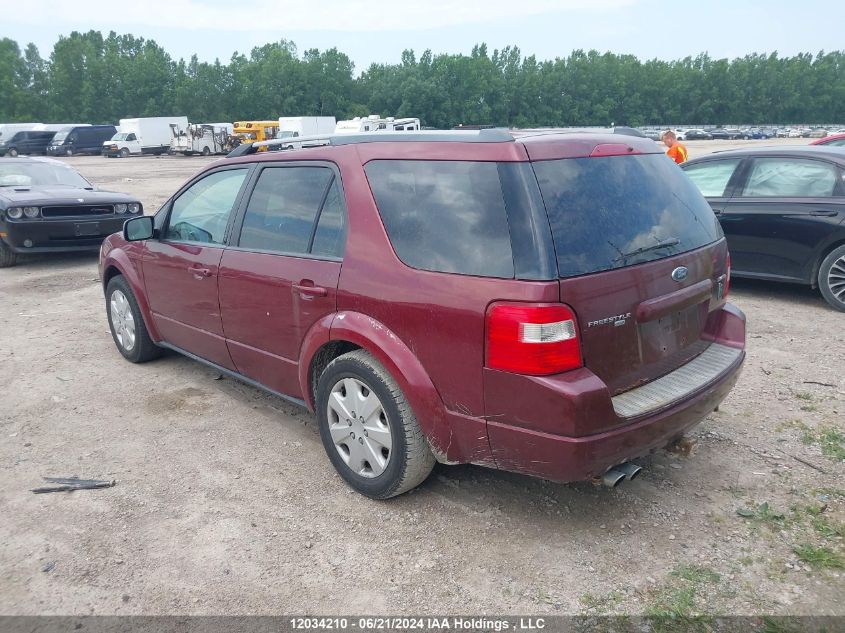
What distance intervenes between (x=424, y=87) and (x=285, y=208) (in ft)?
316

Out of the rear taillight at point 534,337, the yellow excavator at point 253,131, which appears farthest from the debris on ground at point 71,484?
the yellow excavator at point 253,131

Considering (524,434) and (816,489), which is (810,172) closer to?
(816,489)

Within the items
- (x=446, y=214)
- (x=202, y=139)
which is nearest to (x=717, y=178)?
(x=446, y=214)

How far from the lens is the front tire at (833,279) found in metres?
6.66

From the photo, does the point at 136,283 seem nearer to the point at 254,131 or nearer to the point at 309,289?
the point at 309,289

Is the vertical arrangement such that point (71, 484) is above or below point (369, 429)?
below

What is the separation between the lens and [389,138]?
3.44 m

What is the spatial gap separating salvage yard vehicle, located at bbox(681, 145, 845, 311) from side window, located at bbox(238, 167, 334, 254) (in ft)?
17.3

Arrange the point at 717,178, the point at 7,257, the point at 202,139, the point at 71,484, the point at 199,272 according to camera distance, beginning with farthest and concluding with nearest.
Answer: the point at 202,139
the point at 7,257
the point at 717,178
the point at 199,272
the point at 71,484

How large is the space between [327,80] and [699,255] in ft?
325

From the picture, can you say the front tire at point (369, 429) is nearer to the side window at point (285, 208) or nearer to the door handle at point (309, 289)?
the door handle at point (309, 289)

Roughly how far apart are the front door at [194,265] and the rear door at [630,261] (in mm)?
2305

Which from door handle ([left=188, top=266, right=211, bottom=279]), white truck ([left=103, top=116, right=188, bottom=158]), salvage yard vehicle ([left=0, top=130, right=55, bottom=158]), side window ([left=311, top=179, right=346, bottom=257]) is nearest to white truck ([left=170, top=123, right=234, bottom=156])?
white truck ([left=103, top=116, right=188, bottom=158])

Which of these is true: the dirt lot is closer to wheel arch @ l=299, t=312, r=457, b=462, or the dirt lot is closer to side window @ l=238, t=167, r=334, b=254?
wheel arch @ l=299, t=312, r=457, b=462
